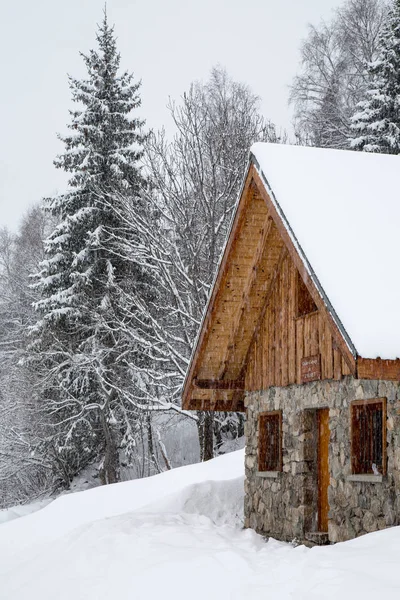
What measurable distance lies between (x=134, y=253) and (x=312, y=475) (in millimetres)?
11238

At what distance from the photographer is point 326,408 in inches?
464

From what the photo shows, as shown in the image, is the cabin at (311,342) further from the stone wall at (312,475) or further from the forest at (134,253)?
the forest at (134,253)

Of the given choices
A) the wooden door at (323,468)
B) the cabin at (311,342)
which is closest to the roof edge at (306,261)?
the cabin at (311,342)

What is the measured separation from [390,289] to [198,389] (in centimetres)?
590

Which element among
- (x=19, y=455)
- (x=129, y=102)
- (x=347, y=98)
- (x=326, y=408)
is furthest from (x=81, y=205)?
(x=326, y=408)

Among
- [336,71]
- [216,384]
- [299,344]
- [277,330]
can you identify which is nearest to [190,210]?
[216,384]

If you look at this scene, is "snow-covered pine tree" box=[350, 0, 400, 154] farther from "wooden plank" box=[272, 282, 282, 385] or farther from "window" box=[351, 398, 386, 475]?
"window" box=[351, 398, 386, 475]

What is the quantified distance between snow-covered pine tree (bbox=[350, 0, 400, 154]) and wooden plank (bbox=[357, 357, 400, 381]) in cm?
1783

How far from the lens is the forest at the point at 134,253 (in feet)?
71.3

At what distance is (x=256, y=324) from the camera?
46.0 feet

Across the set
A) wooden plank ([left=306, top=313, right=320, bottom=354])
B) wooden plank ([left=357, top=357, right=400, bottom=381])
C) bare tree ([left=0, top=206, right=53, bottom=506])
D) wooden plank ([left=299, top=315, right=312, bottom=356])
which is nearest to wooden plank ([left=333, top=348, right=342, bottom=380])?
wooden plank ([left=306, top=313, right=320, bottom=354])

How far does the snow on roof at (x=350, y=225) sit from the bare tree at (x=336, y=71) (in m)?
17.2

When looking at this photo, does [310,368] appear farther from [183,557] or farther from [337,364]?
[183,557]

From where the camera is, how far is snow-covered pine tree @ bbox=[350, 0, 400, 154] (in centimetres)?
2569
